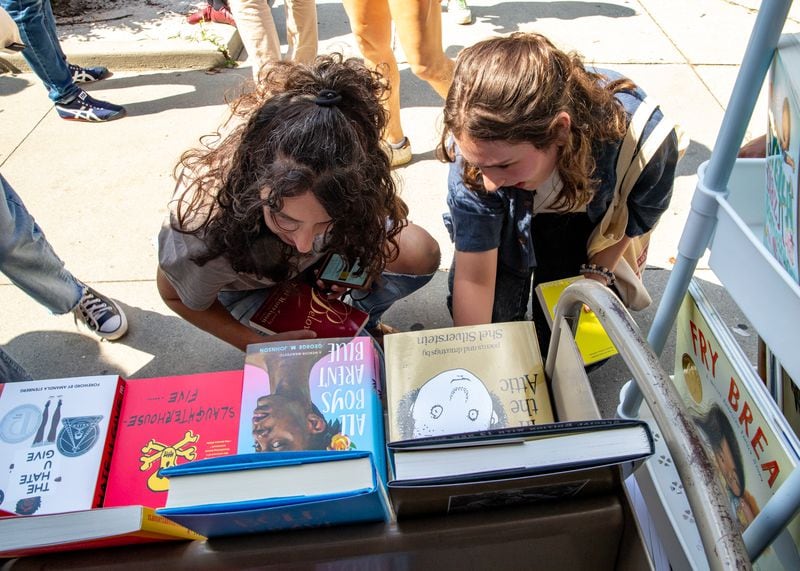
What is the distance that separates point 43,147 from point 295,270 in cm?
218

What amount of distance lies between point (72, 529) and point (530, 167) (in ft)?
3.42

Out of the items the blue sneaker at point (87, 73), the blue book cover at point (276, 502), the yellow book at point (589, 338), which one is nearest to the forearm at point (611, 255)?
the yellow book at point (589, 338)

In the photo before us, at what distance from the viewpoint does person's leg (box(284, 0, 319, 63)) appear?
2.73m

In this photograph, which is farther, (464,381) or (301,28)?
(301,28)

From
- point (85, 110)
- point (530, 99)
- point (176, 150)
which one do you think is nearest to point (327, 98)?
point (530, 99)

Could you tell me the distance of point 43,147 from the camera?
3031mm

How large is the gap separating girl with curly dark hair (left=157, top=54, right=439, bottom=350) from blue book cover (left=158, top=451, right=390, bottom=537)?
0.62 metres

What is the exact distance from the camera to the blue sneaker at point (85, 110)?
10.4 ft

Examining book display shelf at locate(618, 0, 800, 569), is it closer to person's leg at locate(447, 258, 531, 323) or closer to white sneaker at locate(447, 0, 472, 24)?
person's leg at locate(447, 258, 531, 323)

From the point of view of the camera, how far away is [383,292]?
1.83m

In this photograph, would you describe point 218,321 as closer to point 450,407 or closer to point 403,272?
point 403,272

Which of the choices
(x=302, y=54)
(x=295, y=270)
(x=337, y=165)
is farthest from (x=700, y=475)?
(x=302, y=54)

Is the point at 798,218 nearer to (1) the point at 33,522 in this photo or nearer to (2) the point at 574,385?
(2) the point at 574,385

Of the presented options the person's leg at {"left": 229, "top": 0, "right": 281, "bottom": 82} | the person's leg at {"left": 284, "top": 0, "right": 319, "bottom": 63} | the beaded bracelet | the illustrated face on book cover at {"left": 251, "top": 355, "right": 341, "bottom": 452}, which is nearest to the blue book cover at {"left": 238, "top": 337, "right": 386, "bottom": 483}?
the illustrated face on book cover at {"left": 251, "top": 355, "right": 341, "bottom": 452}
